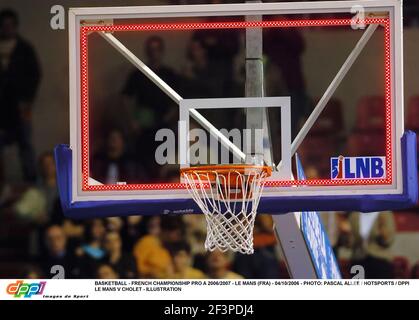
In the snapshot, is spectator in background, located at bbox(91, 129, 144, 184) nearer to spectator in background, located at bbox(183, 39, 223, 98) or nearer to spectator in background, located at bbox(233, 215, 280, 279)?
spectator in background, located at bbox(183, 39, 223, 98)

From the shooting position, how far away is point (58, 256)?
6379 mm

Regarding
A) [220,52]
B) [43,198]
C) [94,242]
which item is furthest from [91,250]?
[220,52]

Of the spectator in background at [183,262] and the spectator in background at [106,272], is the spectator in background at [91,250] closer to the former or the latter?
the spectator in background at [106,272]

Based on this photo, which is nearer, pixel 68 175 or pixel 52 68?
pixel 68 175

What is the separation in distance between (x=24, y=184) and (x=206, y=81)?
119 centimetres

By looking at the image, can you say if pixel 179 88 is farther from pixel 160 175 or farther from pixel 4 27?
pixel 4 27

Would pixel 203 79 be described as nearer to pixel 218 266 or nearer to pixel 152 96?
pixel 152 96

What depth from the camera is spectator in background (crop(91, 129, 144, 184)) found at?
6.49m

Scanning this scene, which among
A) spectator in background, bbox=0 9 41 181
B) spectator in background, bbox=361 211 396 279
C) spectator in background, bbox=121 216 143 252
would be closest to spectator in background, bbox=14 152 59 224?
spectator in background, bbox=0 9 41 181

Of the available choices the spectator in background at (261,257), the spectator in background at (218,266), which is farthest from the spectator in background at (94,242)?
the spectator in background at (261,257)

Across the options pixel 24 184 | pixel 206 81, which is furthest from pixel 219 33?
pixel 24 184

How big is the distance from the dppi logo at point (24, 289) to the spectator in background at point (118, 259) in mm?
451

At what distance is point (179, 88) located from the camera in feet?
21.3
